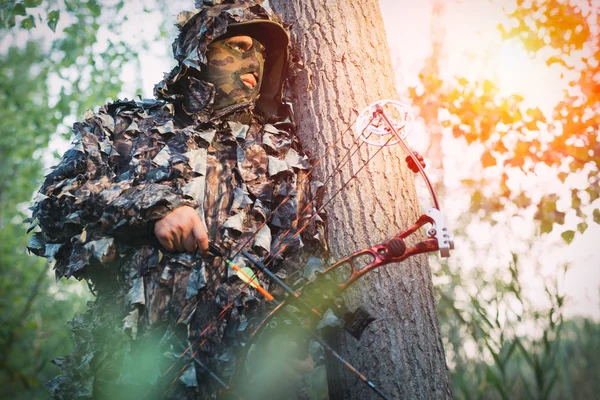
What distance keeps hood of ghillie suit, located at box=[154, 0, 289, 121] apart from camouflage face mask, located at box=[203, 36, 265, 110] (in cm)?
5

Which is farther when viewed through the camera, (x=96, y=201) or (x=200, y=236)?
(x=96, y=201)

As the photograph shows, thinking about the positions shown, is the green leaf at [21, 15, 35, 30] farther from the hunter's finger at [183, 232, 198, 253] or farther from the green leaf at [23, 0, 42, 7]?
the hunter's finger at [183, 232, 198, 253]

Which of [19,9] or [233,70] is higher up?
[19,9]

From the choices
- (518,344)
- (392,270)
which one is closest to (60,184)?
(392,270)

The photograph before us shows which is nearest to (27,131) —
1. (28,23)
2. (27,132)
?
(27,132)

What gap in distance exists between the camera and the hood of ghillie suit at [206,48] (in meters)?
2.62

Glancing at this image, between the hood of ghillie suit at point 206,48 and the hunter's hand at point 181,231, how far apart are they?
34.7 inches

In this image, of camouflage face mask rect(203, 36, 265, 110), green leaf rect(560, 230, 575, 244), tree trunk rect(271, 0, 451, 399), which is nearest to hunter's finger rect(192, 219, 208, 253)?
tree trunk rect(271, 0, 451, 399)

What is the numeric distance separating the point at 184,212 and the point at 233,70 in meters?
1.20

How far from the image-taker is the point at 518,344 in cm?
353

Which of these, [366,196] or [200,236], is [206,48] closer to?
[200,236]

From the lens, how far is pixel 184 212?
6.69 feet

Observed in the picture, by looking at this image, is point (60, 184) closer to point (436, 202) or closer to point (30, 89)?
point (436, 202)

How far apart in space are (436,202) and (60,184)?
2.25 metres
